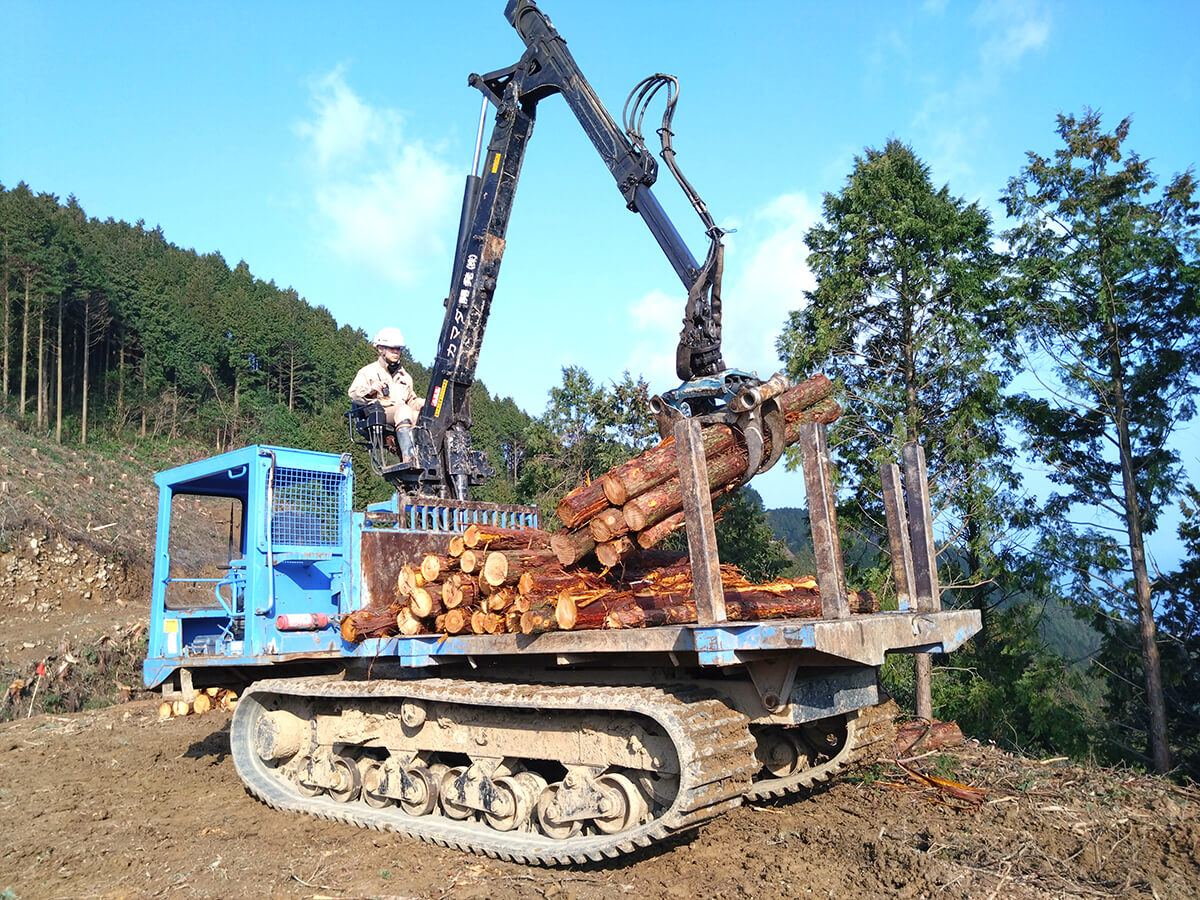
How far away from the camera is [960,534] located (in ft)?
47.7

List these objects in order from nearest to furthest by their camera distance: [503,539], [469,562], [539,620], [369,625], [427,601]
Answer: [539,620], [469,562], [427,601], [503,539], [369,625]

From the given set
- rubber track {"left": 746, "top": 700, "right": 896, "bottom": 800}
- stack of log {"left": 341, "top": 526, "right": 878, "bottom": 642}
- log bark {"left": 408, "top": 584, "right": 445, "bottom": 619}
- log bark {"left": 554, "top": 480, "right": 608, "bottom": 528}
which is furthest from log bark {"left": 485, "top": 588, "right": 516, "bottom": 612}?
rubber track {"left": 746, "top": 700, "right": 896, "bottom": 800}

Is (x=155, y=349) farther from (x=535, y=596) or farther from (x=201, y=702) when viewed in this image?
(x=535, y=596)

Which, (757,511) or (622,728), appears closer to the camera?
(622,728)

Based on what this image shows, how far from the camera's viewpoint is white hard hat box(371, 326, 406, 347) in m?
8.47

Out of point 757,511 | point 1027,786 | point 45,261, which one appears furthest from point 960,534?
point 45,261

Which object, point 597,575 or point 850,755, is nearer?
point 597,575

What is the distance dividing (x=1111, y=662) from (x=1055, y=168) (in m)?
8.70

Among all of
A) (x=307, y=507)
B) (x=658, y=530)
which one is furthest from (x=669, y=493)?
(x=307, y=507)

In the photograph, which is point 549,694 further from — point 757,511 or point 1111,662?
point 757,511

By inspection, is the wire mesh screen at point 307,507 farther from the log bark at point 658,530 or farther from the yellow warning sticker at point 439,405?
the log bark at point 658,530

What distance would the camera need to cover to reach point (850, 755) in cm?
596

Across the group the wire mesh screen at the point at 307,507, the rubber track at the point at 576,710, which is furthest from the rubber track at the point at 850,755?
the wire mesh screen at the point at 307,507

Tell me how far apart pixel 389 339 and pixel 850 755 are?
5538 mm
